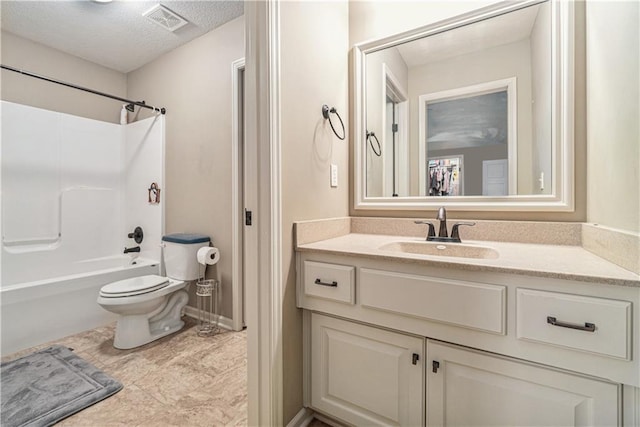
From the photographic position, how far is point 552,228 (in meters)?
1.24

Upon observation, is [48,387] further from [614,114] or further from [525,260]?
[614,114]

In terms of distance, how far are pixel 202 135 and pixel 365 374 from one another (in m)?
2.18

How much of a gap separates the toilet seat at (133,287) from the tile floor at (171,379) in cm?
39

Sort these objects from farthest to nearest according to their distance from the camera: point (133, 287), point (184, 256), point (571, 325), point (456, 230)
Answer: point (184, 256) → point (133, 287) → point (456, 230) → point (571, 325)

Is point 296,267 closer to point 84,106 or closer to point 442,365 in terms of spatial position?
point 442,365

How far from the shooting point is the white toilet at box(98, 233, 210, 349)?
1914 mm

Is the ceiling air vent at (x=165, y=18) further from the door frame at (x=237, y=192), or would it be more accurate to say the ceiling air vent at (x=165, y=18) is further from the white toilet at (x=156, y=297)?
the white toilet at (x=156, y=297)

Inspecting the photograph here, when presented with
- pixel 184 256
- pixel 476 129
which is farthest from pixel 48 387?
pixel 476 129

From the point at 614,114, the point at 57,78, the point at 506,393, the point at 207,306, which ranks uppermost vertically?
the point at 57,78

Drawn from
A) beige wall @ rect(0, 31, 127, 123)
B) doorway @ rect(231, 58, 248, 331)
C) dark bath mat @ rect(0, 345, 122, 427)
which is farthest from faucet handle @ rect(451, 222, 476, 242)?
beige wall @ rect(0, 31, 127, 123)

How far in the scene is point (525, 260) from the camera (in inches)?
36.5

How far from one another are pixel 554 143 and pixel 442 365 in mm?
1076

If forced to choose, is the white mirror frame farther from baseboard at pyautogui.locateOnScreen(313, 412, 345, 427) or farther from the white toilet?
the white toilet

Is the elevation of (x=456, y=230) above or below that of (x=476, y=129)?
below
